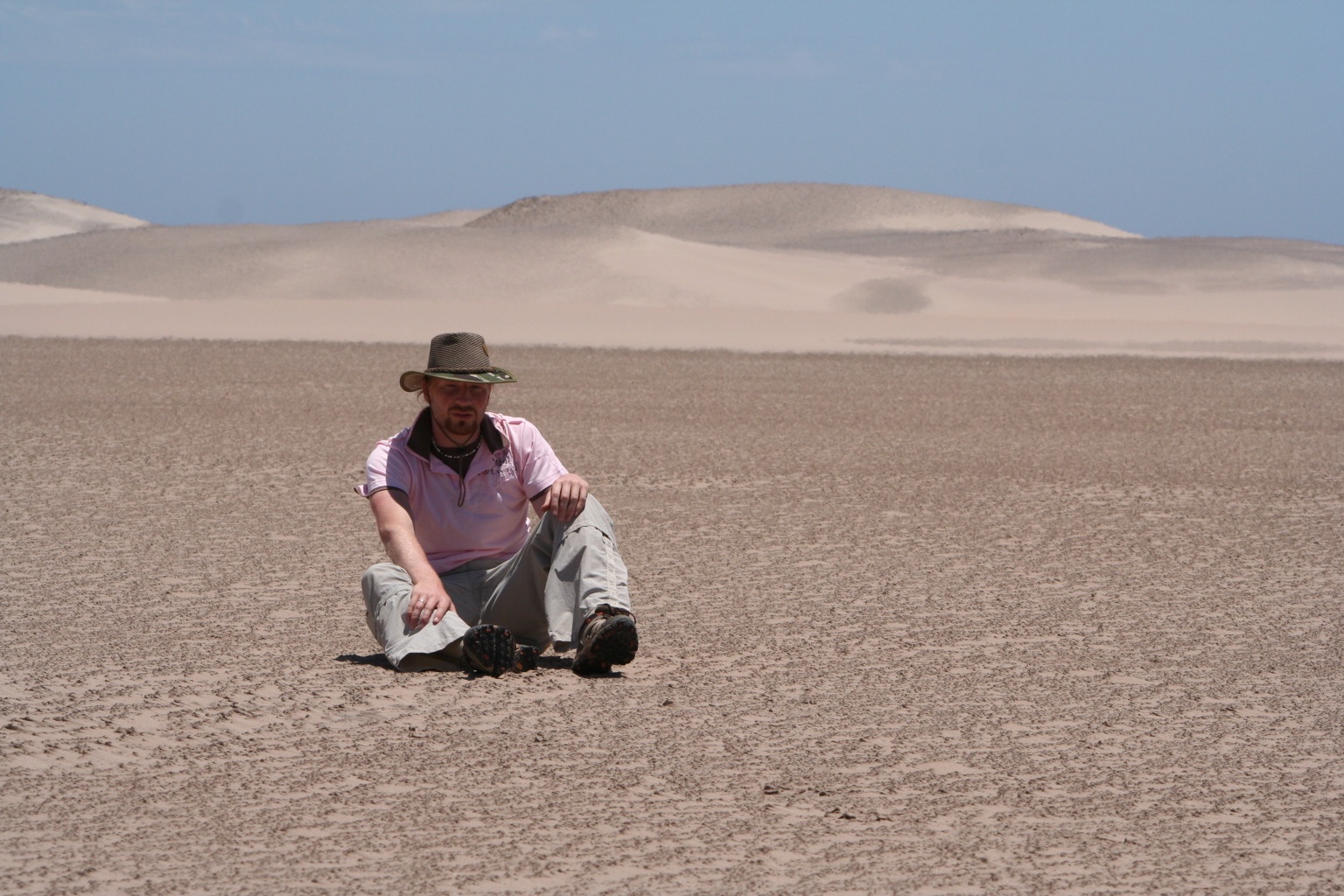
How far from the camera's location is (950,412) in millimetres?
17766

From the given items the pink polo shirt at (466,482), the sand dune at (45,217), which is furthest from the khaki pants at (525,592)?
the sand dune at (45,217)

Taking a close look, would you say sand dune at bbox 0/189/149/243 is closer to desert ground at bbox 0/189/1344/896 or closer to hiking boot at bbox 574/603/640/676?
desert ground at bbox 0/189/1344/896

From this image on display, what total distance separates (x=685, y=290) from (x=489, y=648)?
146 feet

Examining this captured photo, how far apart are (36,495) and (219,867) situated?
23.5ft

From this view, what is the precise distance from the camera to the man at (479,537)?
5.56 m

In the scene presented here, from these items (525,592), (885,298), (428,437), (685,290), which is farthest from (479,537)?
(885,298)

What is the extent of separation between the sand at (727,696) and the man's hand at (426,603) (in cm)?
23

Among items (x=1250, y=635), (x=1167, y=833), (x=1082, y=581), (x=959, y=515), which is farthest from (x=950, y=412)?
(x=1167, y=833)

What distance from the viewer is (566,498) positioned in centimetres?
554

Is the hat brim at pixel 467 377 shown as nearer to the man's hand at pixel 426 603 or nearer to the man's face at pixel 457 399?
the man's face at pixel 457 399

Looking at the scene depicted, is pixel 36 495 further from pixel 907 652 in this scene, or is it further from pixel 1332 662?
pixel 1332 662

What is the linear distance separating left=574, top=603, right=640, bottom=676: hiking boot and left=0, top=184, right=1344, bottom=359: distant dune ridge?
24.2 m

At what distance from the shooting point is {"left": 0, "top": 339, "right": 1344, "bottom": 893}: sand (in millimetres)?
4078

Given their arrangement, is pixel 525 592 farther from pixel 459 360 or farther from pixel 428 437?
pixel 459 360
